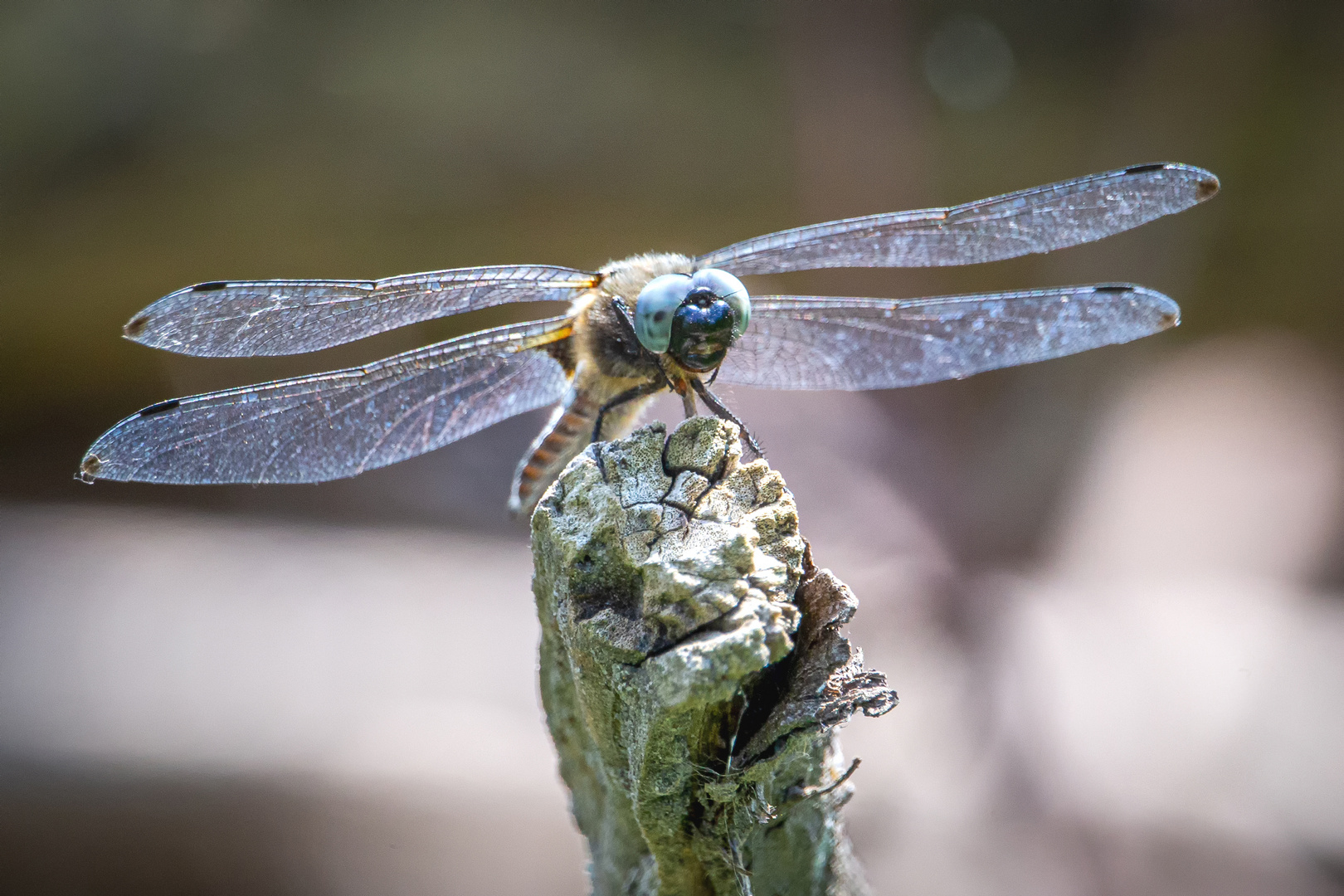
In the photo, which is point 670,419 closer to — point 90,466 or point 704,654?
point 90,466

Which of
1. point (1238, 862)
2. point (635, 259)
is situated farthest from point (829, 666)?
point (1238, 862)

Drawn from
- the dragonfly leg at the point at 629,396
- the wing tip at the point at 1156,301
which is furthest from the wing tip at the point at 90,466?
the wing tip at the point at 1156,301

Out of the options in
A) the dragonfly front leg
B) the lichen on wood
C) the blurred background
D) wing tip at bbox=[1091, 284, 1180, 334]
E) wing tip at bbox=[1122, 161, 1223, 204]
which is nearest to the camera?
the lichen on wood

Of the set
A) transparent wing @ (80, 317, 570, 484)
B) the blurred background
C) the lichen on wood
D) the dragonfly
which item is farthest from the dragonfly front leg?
the blurred background

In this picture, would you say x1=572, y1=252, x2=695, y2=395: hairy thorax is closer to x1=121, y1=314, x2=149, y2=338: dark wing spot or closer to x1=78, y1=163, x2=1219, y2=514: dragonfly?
x1=78, y1=163, x2=1219, y2=514: dragonfly

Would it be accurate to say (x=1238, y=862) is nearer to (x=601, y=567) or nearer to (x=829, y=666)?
(x=829, y=666)

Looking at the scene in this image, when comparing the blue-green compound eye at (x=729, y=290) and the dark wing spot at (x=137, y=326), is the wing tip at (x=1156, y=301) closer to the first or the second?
the blue-green compound eye at (x=729, y=290)
